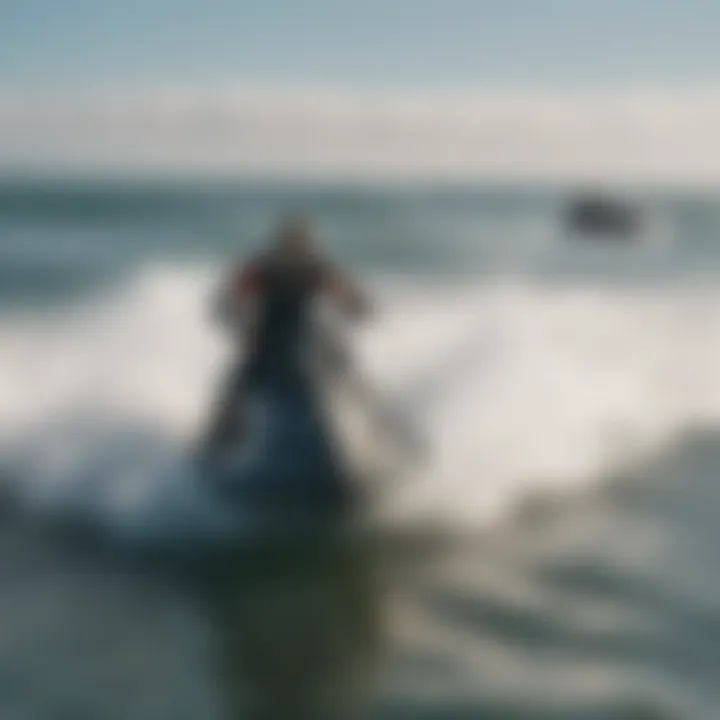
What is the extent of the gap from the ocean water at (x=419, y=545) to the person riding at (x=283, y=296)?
6.74 feet

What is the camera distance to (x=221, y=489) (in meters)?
13.4

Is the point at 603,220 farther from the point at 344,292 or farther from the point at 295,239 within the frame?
the point at 295,239

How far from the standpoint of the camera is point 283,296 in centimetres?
1291

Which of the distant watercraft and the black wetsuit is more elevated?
the distant watercraft

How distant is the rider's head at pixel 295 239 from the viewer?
41.7ft

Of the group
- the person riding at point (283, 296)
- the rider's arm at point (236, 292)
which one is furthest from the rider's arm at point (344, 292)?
the rider's arm at point (236, 292)

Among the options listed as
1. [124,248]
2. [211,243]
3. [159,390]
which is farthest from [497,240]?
[159,390]

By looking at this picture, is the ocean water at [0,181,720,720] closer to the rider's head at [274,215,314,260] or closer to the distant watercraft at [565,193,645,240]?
the rider's head at [274,215,314,260]

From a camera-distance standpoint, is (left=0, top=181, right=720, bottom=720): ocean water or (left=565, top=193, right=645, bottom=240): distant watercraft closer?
(left=0, top=181, right=720, bottom=720): ocean water

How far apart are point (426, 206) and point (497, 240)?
44.8 m

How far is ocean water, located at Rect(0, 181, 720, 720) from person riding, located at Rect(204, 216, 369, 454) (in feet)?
6.74

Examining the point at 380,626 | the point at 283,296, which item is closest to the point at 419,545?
the point at 380,626

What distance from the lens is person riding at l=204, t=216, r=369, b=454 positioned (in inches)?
507

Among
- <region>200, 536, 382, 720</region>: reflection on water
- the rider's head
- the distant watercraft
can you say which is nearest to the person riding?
the rider's head
